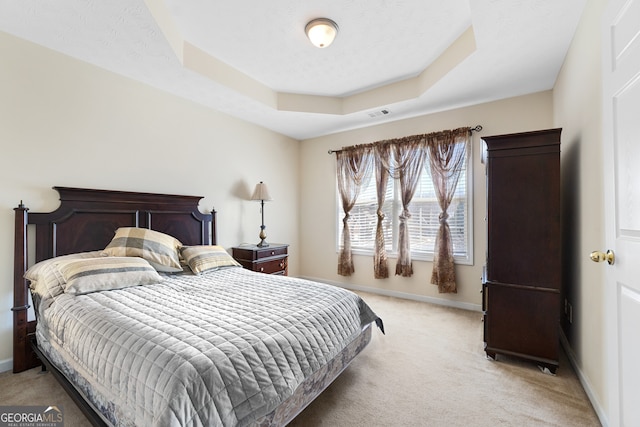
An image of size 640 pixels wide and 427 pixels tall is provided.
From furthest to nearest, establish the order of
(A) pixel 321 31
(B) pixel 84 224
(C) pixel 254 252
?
(C) pixel 254 252, (B) pixel 84 224, (A) pixel 321 31

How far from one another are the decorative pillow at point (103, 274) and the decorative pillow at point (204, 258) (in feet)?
1.34

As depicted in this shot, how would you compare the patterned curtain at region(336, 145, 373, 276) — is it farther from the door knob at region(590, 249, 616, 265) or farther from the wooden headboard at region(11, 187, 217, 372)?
the door knob at region(590, 249, 616, 265)

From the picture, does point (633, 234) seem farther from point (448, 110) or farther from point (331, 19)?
point (448, 110)

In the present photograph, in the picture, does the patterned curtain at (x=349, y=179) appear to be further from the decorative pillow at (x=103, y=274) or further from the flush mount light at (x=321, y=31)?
the decorative pillow at (x=103, y=274)

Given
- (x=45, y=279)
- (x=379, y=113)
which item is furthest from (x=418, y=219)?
(x=45, y=279)

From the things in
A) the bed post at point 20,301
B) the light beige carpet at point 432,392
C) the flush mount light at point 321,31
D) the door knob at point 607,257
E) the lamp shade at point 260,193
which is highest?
the flush mount light at point 321,31

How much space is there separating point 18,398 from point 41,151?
1795 millimetres

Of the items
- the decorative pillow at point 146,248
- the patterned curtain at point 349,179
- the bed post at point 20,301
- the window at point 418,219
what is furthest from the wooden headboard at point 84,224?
the window at point 418,219

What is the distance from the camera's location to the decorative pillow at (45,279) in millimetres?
1896

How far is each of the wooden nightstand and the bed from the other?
57cm

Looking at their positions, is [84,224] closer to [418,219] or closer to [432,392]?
[432,392]

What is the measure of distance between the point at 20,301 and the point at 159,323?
1.62 m

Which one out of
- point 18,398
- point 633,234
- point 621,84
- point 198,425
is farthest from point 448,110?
point 18,398

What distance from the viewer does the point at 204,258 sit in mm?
2719
